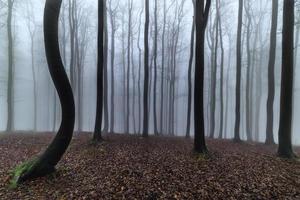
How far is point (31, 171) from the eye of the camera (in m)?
6.09

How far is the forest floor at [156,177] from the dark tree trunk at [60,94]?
1.12 ft

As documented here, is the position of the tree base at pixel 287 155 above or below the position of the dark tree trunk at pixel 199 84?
below

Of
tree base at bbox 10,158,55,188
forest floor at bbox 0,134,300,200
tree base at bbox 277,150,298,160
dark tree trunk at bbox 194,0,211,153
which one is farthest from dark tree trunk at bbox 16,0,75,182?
tree base at bbox 277,150,298,160

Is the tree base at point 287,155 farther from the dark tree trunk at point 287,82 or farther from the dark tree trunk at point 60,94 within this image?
the dark tree trunk at point 60,94

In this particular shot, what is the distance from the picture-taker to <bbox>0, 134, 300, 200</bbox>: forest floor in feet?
17.6

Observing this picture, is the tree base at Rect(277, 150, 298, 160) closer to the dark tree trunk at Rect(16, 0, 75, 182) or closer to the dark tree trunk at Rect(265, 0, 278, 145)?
the dark tree trunk at Rect(265, 0, 278, 145)

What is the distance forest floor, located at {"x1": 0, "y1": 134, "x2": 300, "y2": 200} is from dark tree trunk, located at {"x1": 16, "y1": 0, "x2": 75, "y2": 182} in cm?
34

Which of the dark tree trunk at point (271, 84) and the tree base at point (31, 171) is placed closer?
the tree base at point (31, 171)

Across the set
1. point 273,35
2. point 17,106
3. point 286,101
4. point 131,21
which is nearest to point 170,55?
point 131,21

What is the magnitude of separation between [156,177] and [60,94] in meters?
3.78

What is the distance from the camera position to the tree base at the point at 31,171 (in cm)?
594

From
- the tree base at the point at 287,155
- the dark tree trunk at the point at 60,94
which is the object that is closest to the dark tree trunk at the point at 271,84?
the tree base at the point at 287,155

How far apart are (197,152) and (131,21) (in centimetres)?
1905

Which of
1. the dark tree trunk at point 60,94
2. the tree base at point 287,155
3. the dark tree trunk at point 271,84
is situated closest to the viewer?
the dark tree trunk at point 60,94
